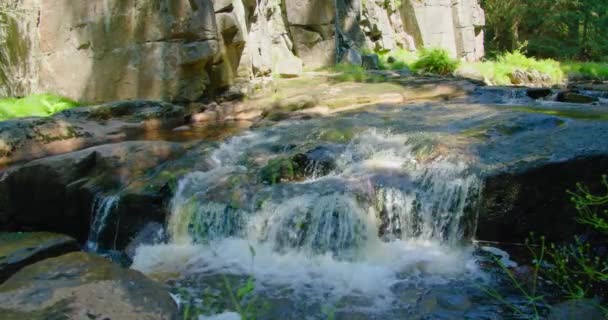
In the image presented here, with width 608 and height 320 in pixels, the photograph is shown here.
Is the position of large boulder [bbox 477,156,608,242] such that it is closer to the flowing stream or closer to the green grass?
the flowing stream

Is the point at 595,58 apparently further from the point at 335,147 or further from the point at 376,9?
the point at 335,147

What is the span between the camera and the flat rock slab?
4105mm

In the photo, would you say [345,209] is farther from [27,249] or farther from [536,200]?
[27,249]

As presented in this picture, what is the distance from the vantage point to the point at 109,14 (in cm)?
1014

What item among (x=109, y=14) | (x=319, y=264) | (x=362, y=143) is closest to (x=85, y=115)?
(x=109, y=14)

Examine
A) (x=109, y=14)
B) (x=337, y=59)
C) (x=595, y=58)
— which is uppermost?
(x=109, y=14)

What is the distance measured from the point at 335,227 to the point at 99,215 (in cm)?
271

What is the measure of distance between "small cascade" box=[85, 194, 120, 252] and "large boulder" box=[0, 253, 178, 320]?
2.02 meters

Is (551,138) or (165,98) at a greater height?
(165,98)

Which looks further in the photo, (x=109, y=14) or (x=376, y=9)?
(x=376, y=9)

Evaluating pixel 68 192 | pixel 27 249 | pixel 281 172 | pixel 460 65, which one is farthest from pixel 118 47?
pixel 460 65

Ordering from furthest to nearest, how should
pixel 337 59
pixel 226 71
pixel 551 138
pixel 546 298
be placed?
pixel 337 59, pixel 226 71, pixel 551 138, pixel 546 298

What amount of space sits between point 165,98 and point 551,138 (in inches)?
279

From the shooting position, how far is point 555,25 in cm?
2972
